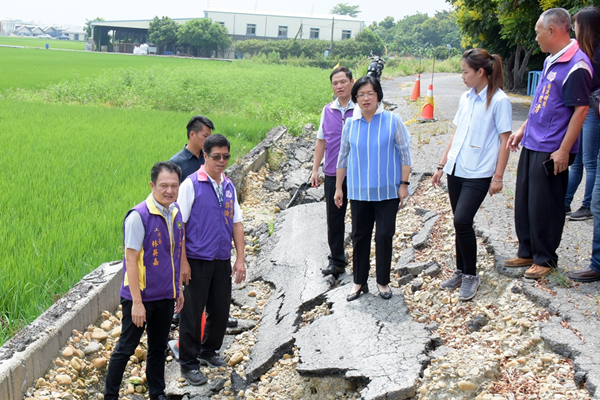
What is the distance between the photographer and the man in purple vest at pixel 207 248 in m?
3.73

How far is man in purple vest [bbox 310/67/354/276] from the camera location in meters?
4.84

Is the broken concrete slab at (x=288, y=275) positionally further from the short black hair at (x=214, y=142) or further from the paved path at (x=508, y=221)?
the paved path at (x=508, y=221)

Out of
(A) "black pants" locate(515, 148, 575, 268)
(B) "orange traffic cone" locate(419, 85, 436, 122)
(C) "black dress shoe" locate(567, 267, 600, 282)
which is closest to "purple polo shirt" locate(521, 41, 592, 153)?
(A) "black pants" locate(515, 148, 575, 268)

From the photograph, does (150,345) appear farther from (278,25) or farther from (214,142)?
(278,25)

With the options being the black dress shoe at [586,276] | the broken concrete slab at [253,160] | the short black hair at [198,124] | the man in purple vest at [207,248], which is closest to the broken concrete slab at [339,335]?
the man in purple vest at [207,248]

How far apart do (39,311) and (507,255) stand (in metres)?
3.32

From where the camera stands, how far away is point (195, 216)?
12.3 feet

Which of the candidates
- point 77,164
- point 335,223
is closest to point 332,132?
point 335,223

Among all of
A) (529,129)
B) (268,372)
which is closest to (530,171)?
(529,129)

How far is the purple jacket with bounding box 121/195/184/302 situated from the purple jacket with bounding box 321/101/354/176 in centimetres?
182

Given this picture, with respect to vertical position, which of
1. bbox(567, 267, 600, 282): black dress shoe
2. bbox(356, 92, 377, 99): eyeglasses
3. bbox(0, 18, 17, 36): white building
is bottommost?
bbox(567, 267, 600, 282): black dress shoe

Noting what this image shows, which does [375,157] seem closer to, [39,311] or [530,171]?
[530,171]

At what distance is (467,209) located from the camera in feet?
13.0

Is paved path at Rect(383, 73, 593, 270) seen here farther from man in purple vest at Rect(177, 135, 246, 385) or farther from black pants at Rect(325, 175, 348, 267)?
man in purple vest at Rect(177, 135, 246, 385)
